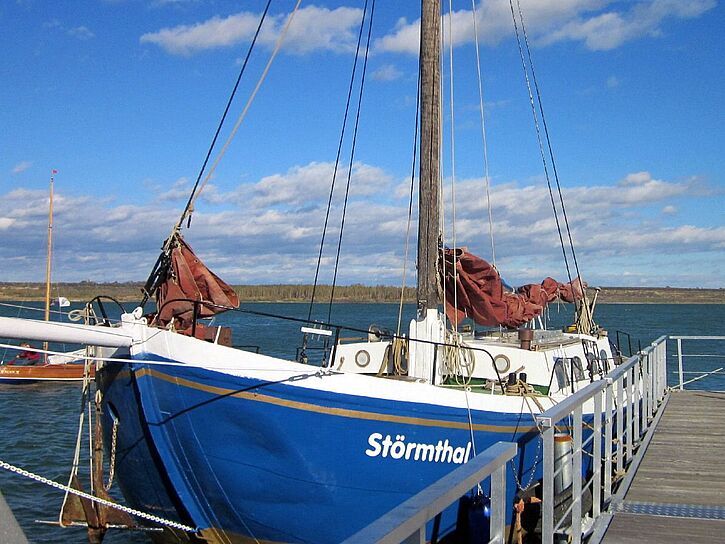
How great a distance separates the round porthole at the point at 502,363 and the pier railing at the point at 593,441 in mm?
1224

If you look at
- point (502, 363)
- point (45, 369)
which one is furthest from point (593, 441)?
point (45, 369)

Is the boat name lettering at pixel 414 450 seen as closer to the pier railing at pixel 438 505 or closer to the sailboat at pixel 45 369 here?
the pier railing at pixel 438 505

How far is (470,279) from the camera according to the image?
12773 millimetres

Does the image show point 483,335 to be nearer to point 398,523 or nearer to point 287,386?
point 287,386

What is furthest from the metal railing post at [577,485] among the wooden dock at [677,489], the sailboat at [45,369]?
the sailboat at [45,369]

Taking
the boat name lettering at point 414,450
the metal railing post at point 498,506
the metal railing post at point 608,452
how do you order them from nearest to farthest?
the metal railing post at point 498,506, the metal railing post at point 608,452, the boat name lettering at point 414,450

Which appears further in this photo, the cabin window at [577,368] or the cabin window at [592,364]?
the cabin window at [592,364]

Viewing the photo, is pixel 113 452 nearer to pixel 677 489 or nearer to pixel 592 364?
pixel 677 489

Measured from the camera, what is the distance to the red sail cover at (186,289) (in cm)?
995

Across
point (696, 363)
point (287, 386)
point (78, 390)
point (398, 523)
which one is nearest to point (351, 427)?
point (287, 386)

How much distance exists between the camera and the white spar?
6189mm

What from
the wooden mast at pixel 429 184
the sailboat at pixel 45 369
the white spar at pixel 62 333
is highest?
the wooden mast at pixel 429 184

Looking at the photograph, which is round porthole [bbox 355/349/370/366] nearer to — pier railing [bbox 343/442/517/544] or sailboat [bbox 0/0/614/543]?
sailboat [bbox 0/0/614/543]

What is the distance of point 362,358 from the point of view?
1309 cm
